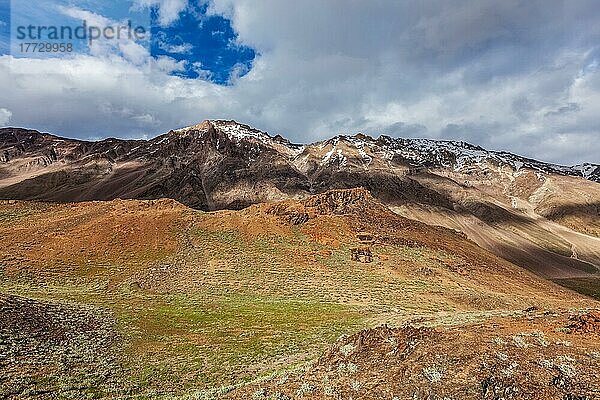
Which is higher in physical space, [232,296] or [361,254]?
[361,254]

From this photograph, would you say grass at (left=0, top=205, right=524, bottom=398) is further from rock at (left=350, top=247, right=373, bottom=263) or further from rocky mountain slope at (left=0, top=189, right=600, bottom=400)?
rock at (left=350, top=247, right=373, bottom=263)

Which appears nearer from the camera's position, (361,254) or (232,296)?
(232,296)

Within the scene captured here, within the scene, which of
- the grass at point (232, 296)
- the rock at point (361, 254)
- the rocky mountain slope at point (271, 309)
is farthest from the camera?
the rock at point (361, 254)

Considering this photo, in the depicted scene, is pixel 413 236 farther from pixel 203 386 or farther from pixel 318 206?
pixel 203 386

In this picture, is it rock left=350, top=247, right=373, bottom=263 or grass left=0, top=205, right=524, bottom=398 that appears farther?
rock left=350, top=247, right=373, bottom=263

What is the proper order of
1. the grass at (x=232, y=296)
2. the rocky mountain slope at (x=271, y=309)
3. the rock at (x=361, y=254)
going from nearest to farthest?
the rocky mountain slope at (x=271, y=309), the grass at (x=232, y=296), the rock at (x=361, y=254)

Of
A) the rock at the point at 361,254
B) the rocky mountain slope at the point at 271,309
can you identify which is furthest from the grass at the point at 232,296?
the rock at the point at 361,254

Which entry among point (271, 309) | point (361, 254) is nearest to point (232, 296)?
point (271, 309)

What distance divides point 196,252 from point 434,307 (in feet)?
83.4

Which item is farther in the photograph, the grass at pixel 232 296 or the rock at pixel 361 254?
the rock at pixel 361 254

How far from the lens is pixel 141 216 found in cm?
5228

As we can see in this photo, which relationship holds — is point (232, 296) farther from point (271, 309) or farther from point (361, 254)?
point (361, 254)

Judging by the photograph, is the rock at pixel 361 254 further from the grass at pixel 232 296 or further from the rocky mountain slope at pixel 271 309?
the grass at pixel 232 296

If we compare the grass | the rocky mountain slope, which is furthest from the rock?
the grass
